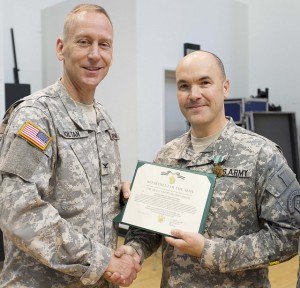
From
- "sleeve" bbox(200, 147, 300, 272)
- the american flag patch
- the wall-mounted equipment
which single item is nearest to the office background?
the wall-mounted equipment

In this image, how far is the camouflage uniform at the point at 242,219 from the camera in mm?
1384

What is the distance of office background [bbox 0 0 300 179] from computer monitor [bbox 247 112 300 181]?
0.64 metres

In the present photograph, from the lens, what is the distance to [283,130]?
5254 millimetres

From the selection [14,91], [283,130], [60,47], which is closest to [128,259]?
[60,47]

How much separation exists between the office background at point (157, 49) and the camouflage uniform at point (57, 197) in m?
2.42

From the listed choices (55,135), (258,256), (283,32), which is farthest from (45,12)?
(258,256)

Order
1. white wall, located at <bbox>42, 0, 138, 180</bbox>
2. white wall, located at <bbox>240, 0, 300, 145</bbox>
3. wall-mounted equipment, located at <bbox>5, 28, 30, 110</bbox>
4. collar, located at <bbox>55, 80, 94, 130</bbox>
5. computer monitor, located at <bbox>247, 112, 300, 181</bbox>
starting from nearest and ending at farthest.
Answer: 1. collar, located at <bbox>55, 80, 94, 130</bbox>
2. white wall, located at <bbox>42, 0, 138, 180</bbox>
3. computer monitor, located at <bbox>247, 112, 300, 181</bbox>
4. wall-mounted equipment, located at <bbox>5, 28, 30, 110</bbox>
5. white wall, located at <bbox>240, 0, 300, 145</bbox>

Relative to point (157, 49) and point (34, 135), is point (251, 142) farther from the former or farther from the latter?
point (157, 49)

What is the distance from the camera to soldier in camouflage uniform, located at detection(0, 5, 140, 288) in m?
1.27

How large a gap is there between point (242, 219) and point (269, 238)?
127mm

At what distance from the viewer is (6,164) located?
125 centimetres

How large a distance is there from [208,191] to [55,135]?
597 millimetres

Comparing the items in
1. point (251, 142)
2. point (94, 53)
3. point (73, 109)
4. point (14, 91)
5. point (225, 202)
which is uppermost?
point (14, 91)

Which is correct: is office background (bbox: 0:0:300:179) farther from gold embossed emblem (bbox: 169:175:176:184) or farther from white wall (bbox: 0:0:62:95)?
gold embossed emblem (bbox: 169:175:176:184)
